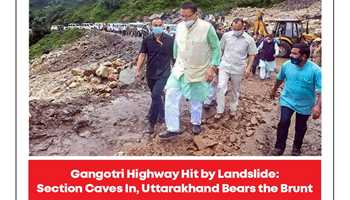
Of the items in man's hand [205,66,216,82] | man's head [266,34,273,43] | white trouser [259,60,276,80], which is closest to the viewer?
man's hand [205,66,216,82]

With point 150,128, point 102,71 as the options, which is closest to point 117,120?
point 150,128

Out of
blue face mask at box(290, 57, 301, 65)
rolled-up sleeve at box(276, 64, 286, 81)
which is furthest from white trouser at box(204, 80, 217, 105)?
blue face mask at box(290, 57, 301, 65)

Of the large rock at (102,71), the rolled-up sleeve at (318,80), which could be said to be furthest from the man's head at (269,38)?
the large rock at (102,71)

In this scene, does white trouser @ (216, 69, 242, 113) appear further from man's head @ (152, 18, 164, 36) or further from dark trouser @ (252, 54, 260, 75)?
man's head @ (152, 18, 164, 36)

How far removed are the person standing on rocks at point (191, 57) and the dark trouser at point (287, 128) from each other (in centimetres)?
53

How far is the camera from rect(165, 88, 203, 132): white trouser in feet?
17.4

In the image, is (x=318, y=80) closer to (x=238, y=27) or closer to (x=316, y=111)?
(x=316, y=111)

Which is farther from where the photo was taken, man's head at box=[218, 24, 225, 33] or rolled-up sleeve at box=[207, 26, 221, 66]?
man's head at box=[218, 24, 225, 33]

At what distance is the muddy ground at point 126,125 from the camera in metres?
5.33

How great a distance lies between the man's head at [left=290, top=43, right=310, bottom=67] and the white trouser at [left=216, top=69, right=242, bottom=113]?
0.45 metres

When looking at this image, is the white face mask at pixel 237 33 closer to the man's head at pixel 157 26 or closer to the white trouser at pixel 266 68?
the white trouser at pixel 266 68

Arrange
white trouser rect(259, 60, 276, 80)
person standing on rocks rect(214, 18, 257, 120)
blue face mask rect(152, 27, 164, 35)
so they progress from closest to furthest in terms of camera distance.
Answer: blue face mask rect(152, 27, 164, 35) < person standing on rocks rect(214, 18, 257, 120) < white trouser rect(259, 60, 276, 80)

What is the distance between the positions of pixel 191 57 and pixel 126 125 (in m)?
0.66
